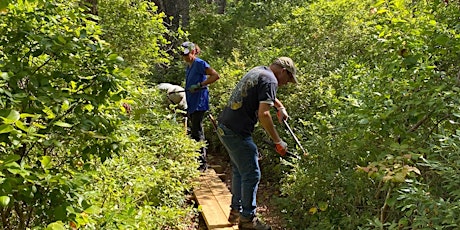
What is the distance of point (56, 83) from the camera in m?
2.53

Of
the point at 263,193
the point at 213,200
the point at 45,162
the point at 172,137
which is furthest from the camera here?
the point at 263,193

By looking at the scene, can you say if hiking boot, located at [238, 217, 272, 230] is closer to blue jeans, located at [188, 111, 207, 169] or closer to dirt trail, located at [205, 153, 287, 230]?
dirt trail, located at [205, 153, 287, 230]

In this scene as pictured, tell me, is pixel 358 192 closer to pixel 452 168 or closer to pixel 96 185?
pixel 452 168

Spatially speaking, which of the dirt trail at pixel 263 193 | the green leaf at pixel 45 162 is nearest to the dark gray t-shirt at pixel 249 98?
the dirt trail at pixel 263 193

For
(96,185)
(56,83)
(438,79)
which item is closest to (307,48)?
(438,79)

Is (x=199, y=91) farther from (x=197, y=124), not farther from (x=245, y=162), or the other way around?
(x=245, y=162)

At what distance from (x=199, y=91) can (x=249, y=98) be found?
7.16 ft

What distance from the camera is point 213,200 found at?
17.6ft

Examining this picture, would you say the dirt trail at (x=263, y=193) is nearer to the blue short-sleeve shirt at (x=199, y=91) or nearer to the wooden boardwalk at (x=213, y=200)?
the wooden boardwalk at (x=213, y=200)

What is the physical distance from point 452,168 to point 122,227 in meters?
Result: 2.10

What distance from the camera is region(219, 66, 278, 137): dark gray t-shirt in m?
3.91

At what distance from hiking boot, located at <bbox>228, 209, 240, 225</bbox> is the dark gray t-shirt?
3.18 ft

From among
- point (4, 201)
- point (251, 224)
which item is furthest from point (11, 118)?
point (251, 224)

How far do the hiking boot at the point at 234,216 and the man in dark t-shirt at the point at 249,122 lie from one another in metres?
0.19
